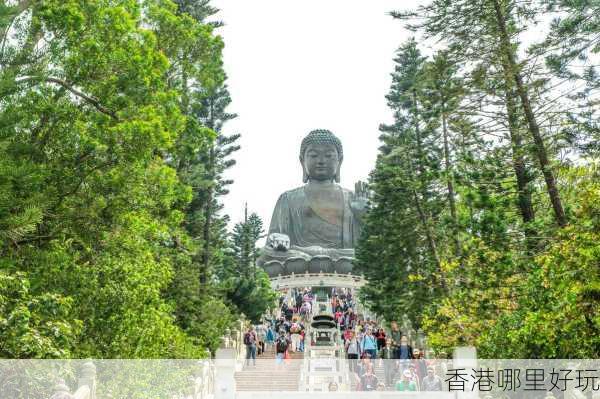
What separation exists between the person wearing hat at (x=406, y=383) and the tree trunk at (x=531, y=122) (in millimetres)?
3995

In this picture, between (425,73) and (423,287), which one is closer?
(425,73)

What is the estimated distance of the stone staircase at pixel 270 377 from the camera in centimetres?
1611

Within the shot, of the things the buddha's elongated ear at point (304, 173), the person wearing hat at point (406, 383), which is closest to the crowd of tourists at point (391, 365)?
the person wearing hat at point (406, 383)

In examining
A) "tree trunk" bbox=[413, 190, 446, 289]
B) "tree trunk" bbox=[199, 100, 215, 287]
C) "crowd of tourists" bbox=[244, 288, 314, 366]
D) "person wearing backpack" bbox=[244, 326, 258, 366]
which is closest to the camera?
"person wearing backpack" bbox=[244, 326, 258, 366]

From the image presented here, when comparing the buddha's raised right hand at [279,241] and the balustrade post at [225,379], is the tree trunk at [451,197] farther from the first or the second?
the buddha's raised right hand at [279,241]

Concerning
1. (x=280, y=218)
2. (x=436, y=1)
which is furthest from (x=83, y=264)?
(x=280, y=218)

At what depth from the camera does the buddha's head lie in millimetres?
44250

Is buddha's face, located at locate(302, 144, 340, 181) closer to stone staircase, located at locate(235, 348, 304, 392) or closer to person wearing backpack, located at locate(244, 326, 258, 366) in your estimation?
person wearing backpack, located at locate(244, 326, 258, 366)

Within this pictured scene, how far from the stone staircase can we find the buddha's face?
2691cm

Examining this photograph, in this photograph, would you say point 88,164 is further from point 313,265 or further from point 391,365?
point 313,265

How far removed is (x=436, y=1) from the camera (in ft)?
39.6

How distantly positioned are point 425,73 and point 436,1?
1550 mm

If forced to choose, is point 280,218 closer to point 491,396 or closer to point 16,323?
point 491,396

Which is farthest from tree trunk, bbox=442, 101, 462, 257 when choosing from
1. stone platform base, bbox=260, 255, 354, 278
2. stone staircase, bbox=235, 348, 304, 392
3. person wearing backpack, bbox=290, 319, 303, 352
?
stone platform base, bbox=260, 255, 354, 278
